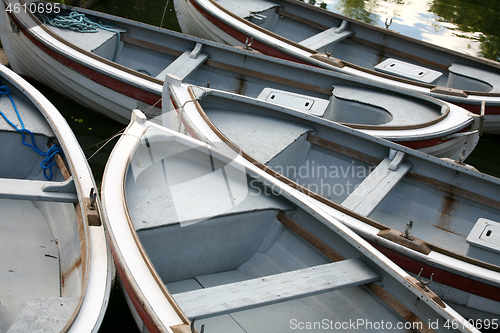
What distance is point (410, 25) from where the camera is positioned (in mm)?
11562

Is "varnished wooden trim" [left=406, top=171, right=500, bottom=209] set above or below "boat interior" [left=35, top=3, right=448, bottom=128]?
below

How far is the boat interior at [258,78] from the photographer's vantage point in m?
5.15

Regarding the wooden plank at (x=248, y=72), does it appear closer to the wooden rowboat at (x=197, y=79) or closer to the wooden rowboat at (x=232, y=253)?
the wooden rowboat at (x=197, y=79)

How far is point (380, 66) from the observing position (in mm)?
6195

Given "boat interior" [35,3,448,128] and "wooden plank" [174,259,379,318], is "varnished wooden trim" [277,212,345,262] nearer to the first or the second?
"wooden plank" [174,259,379,318]

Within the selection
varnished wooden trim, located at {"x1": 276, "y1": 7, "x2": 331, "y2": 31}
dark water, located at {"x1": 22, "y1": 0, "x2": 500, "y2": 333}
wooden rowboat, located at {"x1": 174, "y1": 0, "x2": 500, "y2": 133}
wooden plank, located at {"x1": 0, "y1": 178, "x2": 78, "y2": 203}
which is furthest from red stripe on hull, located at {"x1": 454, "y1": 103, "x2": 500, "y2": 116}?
wooden plank, located at {"x1": 0, "y1": 178, "x2": 78, "y2": 203}

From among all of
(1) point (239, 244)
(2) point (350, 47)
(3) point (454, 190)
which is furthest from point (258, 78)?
(1) point (239, 244)

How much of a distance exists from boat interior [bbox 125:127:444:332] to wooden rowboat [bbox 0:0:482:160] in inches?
62.9

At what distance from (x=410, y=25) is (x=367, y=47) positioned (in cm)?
504

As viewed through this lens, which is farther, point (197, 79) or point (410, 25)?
point (410, 25)

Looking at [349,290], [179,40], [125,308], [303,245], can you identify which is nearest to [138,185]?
[125,308]

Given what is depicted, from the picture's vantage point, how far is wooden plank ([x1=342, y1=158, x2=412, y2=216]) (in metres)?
3.90

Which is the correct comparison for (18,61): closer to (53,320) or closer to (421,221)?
(53,320)

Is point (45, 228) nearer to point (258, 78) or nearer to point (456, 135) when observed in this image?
point (258, 78)
